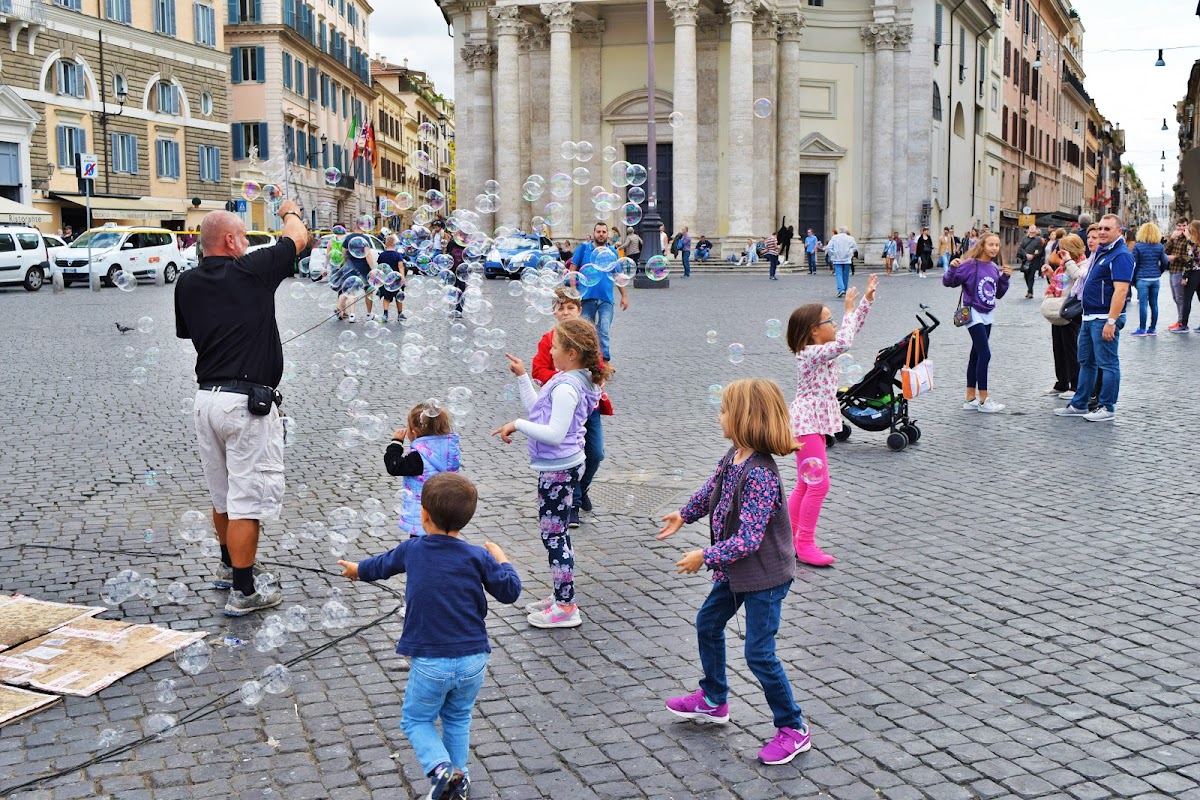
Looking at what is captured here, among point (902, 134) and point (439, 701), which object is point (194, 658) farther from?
point (902, 134)

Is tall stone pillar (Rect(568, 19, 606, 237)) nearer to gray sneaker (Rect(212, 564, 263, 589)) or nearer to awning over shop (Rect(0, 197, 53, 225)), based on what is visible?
awning over shop (Rect(0, 197, 53, 225))

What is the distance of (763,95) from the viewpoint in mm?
40562

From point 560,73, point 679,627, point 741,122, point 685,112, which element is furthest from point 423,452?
point 560,73

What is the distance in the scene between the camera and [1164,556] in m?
6.29

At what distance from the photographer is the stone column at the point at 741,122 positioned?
→ 125 ft

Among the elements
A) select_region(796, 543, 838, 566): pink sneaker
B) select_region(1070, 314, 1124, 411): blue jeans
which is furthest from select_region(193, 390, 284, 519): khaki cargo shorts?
select_region(1070, 314, 1124, 411): blue jeans

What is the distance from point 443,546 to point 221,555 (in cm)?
256

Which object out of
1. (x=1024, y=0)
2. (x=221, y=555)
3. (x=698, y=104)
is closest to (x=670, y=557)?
(x=221, y=555)

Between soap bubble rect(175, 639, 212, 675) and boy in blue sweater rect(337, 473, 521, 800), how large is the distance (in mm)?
1329

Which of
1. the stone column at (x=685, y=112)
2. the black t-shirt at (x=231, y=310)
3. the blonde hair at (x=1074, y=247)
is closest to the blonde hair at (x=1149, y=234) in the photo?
the blonde hair at (x=1074, y=247)

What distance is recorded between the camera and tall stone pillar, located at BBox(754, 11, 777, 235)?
3997cm

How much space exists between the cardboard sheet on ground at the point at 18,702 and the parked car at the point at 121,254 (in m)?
27.6

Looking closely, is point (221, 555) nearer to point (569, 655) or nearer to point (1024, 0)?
point (569, 655)

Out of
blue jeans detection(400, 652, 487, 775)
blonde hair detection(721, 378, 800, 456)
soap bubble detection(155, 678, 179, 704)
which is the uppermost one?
blonde hair detection(721, 378, 800, 456)
